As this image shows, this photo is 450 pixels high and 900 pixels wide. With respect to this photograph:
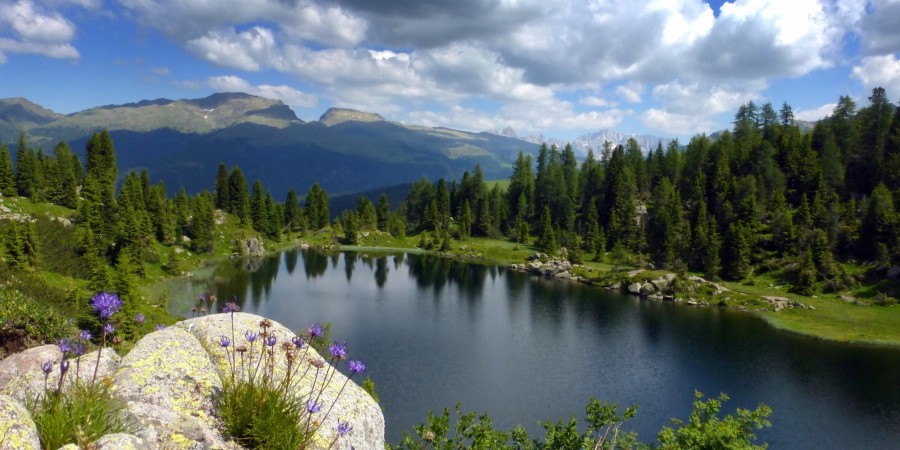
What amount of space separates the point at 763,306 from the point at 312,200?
137 m

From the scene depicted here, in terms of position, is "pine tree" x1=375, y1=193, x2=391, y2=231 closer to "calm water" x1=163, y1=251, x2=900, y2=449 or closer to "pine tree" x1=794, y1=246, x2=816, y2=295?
"calm water" x1=163, y1=251, x2=900, y2=449

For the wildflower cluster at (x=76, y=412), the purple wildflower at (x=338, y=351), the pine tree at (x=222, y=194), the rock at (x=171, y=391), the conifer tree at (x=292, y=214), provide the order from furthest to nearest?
the conifer tree at (x=292, y=214), the pine tree at (x=222, y=194), the purple wildflower at (x=338, y=351), the rock at (x=171, y=391), the wildflower cluster at (x=76, y=412)

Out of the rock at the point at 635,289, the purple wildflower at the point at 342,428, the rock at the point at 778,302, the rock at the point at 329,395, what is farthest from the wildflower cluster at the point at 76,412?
the rock at the point at 635,289

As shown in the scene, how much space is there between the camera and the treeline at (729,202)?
353 feet

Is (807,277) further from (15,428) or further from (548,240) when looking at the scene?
(15,428)

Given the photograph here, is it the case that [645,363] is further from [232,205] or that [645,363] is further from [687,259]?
[232,205]

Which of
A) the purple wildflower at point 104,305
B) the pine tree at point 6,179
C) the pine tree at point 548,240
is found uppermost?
the pine tree at point 6,179

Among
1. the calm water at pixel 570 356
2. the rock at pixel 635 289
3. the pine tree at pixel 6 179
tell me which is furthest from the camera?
the rock at pixel 635 289

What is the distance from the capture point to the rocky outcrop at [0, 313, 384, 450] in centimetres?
525

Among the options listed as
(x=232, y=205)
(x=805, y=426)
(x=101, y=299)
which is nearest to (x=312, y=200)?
(x=232, y=205)

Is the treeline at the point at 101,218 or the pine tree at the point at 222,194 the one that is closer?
the treeline at the point at 101,218

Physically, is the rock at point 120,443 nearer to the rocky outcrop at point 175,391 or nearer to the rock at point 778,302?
the rocky outcrop at point 175,391

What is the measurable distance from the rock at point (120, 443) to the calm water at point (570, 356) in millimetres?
34273

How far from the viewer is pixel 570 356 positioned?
58.6m
